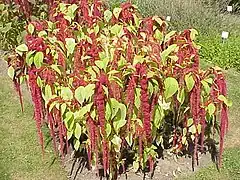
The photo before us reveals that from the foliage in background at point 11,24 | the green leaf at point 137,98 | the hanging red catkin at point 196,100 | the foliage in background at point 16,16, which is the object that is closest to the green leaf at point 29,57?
the green leaf at point 137,98

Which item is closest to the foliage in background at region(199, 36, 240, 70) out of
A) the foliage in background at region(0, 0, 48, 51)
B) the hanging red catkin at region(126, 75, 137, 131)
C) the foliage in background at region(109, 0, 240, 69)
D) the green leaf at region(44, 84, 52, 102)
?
the foliage in background at region(109, 0, 240, 69)

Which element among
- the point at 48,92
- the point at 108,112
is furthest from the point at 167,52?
the point at 48,92

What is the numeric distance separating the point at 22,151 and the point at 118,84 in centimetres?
175

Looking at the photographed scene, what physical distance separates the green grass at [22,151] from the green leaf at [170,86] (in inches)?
53.7

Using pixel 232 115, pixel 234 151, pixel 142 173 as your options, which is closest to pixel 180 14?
pixel 232 115

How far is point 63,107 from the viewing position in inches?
157

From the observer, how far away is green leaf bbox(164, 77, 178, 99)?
402 centimetres

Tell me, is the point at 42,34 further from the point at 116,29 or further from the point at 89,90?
the point at 89,90

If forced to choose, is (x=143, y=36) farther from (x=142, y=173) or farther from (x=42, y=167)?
(x=42, y=167)

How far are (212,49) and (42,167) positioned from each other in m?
3.55

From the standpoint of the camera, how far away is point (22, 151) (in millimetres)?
5160

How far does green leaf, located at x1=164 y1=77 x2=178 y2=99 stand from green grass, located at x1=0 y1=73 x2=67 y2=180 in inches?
53.7

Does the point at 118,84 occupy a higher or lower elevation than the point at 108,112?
higher

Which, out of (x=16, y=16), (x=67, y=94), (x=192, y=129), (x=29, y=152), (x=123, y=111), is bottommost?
(x=29, y=152)
